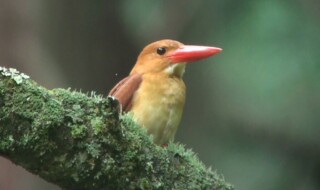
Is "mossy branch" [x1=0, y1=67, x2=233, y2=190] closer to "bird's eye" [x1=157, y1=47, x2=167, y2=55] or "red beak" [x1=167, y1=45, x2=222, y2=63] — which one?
"red beak" [x1=167, y1=45, x2=222, y2=63]

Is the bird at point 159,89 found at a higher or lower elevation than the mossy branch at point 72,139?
higher

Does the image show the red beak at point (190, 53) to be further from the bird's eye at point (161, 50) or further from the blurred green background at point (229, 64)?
the blurred green background at point (229, 64)

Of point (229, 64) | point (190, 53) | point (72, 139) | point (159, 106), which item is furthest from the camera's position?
point (229, 64)

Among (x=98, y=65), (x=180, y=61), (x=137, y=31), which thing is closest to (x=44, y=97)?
(x=180, y=61)

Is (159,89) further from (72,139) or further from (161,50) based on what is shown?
(72,139)

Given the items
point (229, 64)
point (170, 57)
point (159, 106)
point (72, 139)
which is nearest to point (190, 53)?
point (170, 57)

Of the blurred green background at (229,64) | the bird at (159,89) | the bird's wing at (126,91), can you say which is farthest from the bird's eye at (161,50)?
the blurred green background at (229,64)
